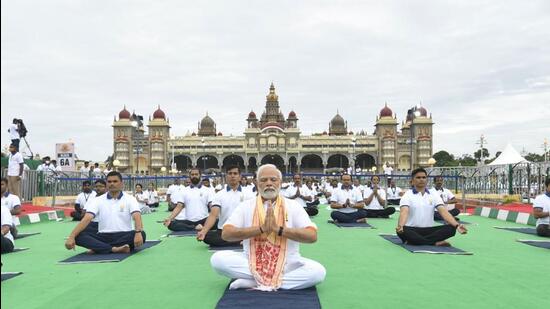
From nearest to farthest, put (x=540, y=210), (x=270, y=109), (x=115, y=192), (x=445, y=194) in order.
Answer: (x=115, y=192) < (x=540, y=210) < (x=445, y=194) < (x=270, y=109)

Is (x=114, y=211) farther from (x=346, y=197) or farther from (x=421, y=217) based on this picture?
(x=346, y=197)

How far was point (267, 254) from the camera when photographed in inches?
165

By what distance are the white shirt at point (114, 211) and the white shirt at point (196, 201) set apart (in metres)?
2.20

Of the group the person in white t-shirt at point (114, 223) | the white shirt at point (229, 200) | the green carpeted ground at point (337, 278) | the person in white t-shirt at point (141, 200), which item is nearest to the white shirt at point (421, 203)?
the green carpeted ground at point (337, 278)

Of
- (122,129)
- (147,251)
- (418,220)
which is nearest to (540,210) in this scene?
(418,220)

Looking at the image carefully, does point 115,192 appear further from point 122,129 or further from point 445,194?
point 122,129

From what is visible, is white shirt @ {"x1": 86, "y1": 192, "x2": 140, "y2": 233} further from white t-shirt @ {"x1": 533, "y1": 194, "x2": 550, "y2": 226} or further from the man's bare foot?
white t-shirt @ {"x1": 533, "y1": 194, "x2": 550, "y2": 226}

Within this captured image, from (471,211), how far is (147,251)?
11318 mm

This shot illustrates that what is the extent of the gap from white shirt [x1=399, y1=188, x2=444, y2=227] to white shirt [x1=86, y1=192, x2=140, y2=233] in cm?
359

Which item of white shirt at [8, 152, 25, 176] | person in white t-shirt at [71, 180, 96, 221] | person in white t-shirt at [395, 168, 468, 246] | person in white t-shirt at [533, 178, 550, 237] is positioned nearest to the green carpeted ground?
person in white t-shirt at [395, 168, 468, 246]

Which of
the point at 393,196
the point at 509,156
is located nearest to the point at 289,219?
the point at 393,196

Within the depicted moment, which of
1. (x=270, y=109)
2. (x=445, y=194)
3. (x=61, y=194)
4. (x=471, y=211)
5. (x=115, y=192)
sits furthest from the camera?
(x=270, y=109)

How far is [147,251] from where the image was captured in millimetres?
7004

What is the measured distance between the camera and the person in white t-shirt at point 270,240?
405cm
